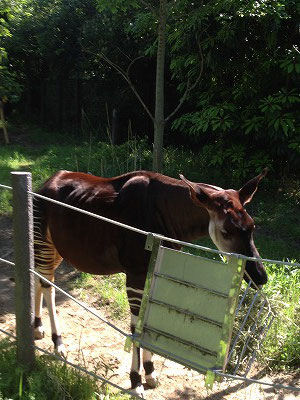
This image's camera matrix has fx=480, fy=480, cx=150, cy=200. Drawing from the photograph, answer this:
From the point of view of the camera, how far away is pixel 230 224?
2.53m

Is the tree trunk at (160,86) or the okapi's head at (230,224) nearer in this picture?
the okapi's head at (230,224)

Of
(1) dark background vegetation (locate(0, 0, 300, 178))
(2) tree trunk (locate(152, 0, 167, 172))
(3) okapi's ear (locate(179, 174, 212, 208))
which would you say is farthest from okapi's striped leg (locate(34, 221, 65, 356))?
(1) dark background vegetation (locate(0, 0, 300, 178))

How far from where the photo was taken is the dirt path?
10.4 feet

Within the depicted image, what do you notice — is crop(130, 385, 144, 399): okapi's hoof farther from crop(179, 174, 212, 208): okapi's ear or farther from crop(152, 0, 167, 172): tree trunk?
crop(152, 0, 167, 172): tree trunk

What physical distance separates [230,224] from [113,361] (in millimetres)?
1569

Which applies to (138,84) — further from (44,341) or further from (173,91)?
(44,341)

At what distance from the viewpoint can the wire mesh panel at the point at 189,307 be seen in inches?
78.4

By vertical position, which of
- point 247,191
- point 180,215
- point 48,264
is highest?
point 247,191

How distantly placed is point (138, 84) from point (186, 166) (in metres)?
4.10

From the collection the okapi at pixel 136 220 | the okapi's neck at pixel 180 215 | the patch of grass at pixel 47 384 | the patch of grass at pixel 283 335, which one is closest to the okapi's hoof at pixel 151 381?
the okapi at pixel 136 220

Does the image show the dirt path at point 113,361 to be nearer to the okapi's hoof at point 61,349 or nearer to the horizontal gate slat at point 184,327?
the okapi's hoof at point 61,349

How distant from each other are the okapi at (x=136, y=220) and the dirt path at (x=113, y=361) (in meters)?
0.19

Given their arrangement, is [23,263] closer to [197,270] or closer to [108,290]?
[197,270]

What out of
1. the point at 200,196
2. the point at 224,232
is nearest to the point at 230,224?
the point at 224,232
